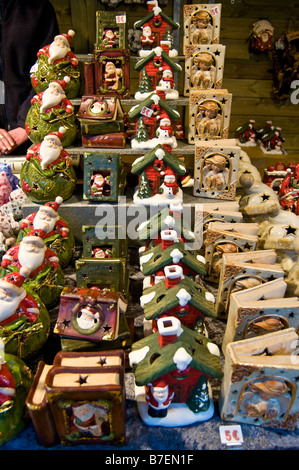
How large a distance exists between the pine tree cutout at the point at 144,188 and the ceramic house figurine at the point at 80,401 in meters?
1.02

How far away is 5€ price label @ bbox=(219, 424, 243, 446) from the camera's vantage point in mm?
1333

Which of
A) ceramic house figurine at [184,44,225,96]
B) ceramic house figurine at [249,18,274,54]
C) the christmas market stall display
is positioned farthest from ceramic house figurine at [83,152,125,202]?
ceramic house figurine at [249,18,274,54]

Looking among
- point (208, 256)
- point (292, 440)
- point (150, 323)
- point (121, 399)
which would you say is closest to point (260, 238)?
point (208, 256)

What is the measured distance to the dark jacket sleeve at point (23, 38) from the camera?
8.91ft

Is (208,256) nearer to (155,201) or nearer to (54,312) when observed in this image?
(155,201)

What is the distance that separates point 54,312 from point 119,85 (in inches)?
54.9

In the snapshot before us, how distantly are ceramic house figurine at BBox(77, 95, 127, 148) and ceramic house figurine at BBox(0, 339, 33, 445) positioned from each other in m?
1.33

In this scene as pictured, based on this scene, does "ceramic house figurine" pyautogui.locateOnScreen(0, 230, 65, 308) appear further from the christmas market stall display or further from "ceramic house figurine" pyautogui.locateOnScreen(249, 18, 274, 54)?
"ceramic house figurine" pyautogui.locateOnScreen(249, 18, 274, 54)

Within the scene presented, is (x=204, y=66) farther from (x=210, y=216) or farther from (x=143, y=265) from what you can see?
(x=143, y=265)

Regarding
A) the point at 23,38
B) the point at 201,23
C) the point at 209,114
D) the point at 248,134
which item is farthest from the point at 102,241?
the point at 248,134

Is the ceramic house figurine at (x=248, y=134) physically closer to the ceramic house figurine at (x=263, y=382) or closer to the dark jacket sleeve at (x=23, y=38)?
the dark jacket sleeve at (x=23, y=38)

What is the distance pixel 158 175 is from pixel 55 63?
88 centimetres

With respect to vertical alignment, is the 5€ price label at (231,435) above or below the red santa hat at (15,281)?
below

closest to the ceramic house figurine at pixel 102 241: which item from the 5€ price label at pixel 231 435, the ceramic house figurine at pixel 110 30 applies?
the 5€ price label at pixel 231 435
